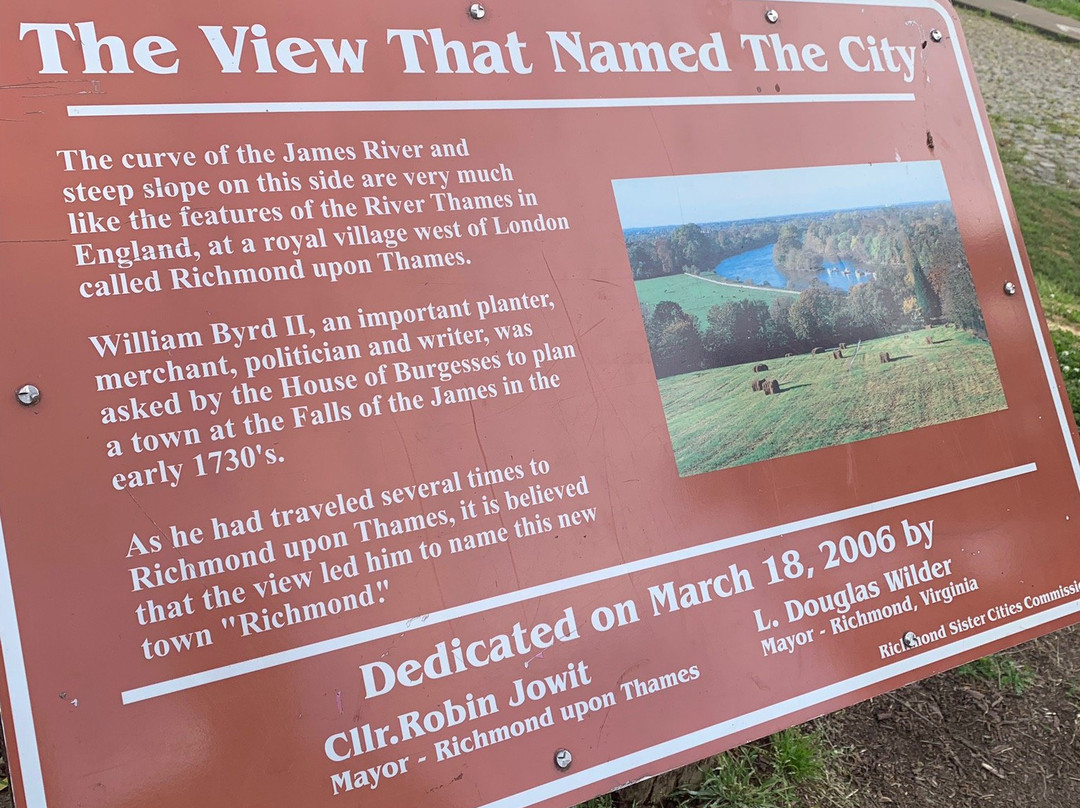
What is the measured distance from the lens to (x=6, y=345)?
1466 millimetres

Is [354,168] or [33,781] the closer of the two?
[33,781]

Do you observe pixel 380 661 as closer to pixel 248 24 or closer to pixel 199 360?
pixel 199 360

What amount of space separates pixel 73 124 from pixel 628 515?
133 centimetres

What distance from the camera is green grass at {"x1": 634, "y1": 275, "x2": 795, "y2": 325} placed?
1.95 m

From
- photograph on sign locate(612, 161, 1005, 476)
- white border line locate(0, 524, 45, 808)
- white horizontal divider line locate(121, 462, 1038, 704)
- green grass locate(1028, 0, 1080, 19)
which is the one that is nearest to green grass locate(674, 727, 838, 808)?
white horizontal divider line locate(121, 462, 1038, 704)

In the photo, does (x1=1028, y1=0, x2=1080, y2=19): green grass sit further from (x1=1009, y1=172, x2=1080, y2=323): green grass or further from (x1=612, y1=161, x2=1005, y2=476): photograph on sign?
(x1=612, y1=161, x2=1005, y2=476): photograph on sign

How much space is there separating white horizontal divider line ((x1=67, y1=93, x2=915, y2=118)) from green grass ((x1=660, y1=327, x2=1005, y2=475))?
69 centimetres

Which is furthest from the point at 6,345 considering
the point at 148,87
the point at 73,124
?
the point at 148,87

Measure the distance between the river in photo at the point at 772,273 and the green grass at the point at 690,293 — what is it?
1.6 inches

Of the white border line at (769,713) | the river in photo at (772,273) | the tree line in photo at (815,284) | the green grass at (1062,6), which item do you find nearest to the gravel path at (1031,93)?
the green grass at (1062,6)

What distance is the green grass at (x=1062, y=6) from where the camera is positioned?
36.3ft

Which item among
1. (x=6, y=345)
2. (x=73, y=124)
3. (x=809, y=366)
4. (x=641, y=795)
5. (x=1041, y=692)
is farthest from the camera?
(x=1041, y=692)

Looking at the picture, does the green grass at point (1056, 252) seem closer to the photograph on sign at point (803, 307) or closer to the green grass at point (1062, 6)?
the photograph on sign at point (803, 307)

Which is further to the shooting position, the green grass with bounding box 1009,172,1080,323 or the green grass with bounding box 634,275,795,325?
the green grass with bounding box 1009,172,1080,323
